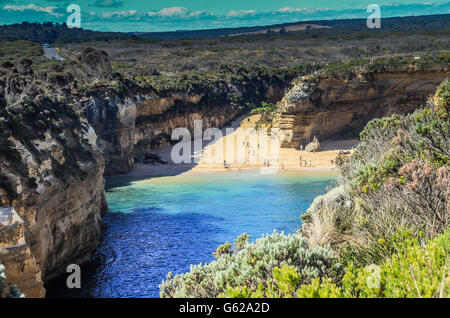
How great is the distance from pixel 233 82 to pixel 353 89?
1686cm

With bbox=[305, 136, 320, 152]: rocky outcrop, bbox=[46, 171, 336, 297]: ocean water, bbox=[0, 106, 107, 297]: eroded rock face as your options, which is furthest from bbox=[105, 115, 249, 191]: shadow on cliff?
bbox=[0, 106, 107, 297]: eroded rock face

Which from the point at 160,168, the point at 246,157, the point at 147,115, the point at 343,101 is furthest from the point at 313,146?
the point at 147,115

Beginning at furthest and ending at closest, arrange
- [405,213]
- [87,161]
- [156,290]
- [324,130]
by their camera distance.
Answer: [324,130] < [87,161] < [156,290] < [405,213]

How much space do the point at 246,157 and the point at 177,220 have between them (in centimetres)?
1654

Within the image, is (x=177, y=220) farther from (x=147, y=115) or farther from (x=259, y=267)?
(x=147, y=115)

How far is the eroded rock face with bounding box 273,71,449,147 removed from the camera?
3966cm

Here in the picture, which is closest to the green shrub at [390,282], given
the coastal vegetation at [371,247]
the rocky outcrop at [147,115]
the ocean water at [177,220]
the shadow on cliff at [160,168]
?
the coastal vegetation at [371,247]

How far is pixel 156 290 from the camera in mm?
15844

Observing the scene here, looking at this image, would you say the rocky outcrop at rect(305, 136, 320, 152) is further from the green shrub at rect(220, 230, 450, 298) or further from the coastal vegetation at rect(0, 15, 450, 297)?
the green shrub at rect(220, 230, 450, 298)

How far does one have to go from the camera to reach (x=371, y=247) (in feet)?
27.7

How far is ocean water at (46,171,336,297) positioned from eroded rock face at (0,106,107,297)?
45.5 inches

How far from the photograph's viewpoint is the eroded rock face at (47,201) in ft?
34.5
